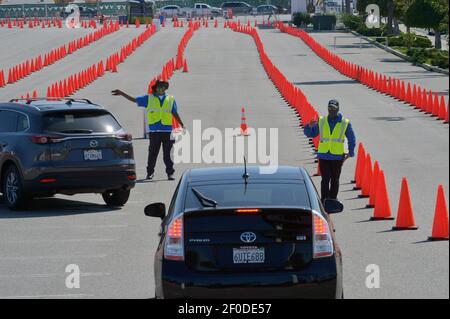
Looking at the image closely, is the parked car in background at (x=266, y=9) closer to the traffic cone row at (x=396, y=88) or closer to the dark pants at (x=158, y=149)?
the traffic cone row at (x=396, y=88)

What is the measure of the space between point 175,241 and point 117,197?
30.5 ft

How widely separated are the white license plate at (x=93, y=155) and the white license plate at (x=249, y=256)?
28.5 ft

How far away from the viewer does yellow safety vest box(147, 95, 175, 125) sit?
21594 millimetres

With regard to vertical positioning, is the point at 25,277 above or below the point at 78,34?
above

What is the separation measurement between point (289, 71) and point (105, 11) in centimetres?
9392

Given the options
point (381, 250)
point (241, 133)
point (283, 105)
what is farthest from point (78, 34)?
point (381, 250)

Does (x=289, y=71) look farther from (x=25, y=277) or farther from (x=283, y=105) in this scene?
(x=25, y=277)

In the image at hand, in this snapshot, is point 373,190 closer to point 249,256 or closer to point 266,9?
point 249,256

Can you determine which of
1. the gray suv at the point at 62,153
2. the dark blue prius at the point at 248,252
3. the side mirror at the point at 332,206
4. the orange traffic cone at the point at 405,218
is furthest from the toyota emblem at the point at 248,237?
the gray suv at the point at 62,153

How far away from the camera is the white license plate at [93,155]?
1772 cm

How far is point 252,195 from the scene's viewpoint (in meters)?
9.70

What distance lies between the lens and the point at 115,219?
17250 millimetres

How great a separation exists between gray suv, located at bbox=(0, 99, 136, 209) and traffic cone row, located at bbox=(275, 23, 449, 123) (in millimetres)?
14708

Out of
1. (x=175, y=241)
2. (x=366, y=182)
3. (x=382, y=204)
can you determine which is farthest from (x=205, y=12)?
(x=175, y=241)
